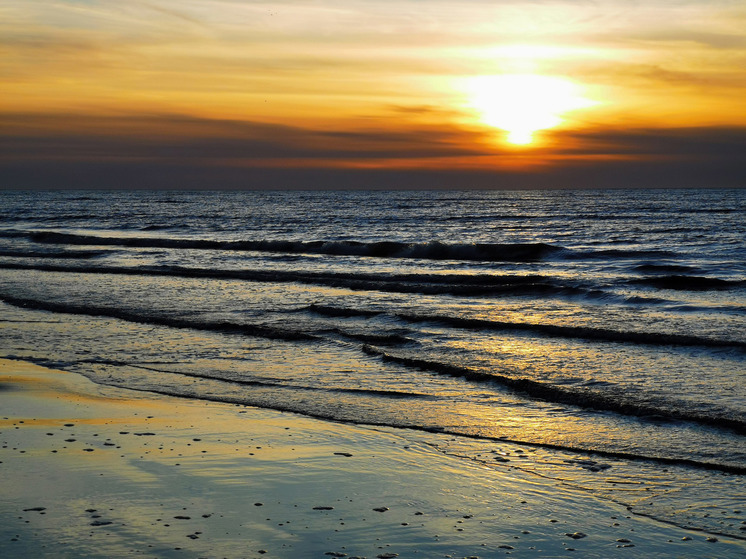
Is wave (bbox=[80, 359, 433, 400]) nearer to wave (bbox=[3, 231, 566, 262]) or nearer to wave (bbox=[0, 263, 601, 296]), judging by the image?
wave (bbox=[0, 263, 601, 296])

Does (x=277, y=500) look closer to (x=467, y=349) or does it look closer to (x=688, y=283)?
(x=467, y=349)

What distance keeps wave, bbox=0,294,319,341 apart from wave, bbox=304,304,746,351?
268 centimetres

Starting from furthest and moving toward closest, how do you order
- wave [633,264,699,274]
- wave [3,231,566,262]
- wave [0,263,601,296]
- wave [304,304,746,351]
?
wave [3,231,566,262] → wave [633,264,699,274] → wave [0,263,601,296] → wave [304,304,746,351]

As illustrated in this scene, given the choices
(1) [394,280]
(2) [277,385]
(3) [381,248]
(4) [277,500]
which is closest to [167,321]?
(2) [277,385]

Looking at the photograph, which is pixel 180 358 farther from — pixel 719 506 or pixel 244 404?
pixel 719 506

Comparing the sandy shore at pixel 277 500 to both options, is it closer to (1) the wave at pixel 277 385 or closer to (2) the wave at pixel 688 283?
(1) the wave at pixel 277 385

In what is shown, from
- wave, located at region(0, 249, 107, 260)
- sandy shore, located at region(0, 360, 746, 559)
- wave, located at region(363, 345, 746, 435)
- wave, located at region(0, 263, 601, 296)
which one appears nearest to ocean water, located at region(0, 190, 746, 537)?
wave, located at region(363, 345, 746, 435)

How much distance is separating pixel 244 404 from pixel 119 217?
6741 centimetres

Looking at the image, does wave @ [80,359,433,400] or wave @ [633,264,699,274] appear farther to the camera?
wave @ [633,264,699,274]

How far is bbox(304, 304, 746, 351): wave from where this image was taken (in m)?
12.7

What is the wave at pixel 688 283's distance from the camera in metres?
21.9

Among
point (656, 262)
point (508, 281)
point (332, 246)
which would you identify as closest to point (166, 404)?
point (508, 281)

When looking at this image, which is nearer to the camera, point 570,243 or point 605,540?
point 605,540

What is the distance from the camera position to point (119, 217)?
71438 mm
